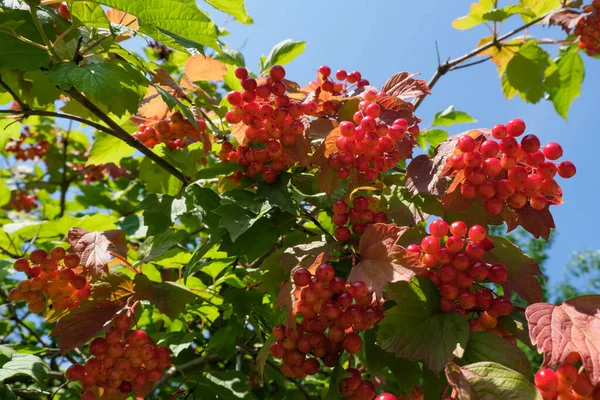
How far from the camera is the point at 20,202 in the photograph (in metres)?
5.21

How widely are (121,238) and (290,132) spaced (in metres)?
0.78

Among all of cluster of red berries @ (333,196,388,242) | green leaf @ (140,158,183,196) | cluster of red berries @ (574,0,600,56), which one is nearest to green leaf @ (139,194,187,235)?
green leaf @ (140,158,183,196)

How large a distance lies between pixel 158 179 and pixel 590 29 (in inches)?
127

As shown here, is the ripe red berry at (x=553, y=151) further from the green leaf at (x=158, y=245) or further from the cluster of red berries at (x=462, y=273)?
the green leaf at (x=158, y=245)

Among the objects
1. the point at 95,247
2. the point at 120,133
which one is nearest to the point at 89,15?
the point at 120,133

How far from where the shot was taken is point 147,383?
166cm

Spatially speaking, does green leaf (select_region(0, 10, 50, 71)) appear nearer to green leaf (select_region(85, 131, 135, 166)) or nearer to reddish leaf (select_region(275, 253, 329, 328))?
green leaf (select_region(85, 131, 135, 166))

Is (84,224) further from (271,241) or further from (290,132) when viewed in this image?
(290,132)

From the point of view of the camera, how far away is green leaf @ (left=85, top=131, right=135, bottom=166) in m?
2.60

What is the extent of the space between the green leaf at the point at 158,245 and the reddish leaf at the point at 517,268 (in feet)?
3.91

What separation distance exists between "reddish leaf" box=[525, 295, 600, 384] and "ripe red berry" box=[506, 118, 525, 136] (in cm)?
49

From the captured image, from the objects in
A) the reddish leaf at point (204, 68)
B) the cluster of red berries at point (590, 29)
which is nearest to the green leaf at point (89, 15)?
the reddish leaf at point (204, 68)

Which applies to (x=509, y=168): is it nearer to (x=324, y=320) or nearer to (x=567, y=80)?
(x=324, y=320)

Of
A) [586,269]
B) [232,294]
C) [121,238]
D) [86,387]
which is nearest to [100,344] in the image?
[86,387]
